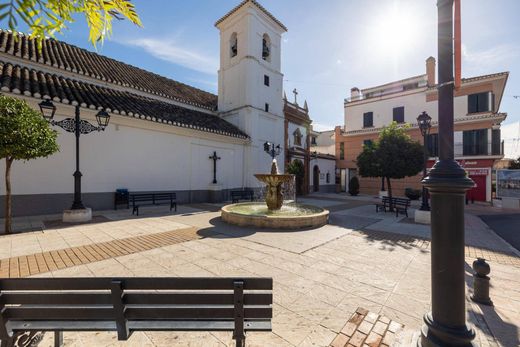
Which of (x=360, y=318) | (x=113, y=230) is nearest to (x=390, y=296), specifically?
(x=360, y=318)

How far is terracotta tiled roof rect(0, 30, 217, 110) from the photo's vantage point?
39.6 feet

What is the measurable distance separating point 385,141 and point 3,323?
15178 millimetres

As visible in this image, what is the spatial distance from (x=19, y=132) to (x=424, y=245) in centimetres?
1124

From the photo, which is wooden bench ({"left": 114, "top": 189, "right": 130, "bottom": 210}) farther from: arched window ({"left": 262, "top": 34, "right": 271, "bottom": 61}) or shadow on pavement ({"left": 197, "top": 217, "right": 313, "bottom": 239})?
arched window ({"left": 262, "top": 34, "right": 271, "bottom": 61})

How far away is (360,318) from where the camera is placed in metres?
3.02

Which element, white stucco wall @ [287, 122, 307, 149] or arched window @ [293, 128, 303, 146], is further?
arched window @ [293, 128, 303, 146]

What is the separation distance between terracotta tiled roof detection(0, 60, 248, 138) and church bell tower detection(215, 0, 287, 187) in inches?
90.4

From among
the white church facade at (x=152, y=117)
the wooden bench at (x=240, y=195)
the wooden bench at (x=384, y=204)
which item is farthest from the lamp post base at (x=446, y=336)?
the wooden bench at (x=240, y=195)

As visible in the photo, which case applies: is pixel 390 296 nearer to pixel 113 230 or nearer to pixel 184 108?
pixel 113 230

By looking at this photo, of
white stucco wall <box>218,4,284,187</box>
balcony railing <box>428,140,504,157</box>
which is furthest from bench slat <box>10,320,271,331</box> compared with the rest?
balcony railing <box>428,140,504,157</box>

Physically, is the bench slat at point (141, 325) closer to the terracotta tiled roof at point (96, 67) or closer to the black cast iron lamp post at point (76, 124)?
the black cast iron lamp post at point (76, 124)

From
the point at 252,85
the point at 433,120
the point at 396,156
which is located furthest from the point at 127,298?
the point at 433,120

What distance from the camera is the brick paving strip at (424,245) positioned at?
5.46 metres

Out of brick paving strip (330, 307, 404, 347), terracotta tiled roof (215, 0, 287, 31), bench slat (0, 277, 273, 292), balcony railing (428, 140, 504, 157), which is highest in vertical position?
terracotta tiled roof (215, 0, 287, 31)
